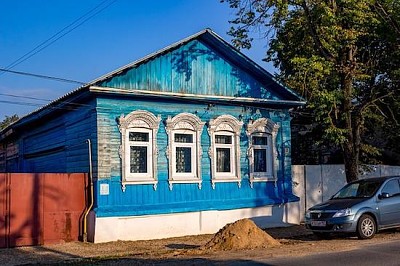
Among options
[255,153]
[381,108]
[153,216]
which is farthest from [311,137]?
[153,216]

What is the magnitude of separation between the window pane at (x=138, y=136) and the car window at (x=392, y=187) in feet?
23.2

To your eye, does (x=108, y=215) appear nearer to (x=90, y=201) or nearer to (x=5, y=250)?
(x=90, y=201)

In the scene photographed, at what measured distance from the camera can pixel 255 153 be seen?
62.7 ft

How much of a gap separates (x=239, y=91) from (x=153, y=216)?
17.8 feet

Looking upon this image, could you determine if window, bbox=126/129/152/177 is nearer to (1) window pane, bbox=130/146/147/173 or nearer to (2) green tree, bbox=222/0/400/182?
(1) window pane, bbox=130/146/147/173

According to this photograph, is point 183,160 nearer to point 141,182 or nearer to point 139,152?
point 139,152

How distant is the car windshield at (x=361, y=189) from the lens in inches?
586

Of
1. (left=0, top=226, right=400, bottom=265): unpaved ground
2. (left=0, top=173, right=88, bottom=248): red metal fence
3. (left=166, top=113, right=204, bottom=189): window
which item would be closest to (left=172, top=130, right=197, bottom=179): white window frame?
(left=166, top=113, right=204, bottom=189): window

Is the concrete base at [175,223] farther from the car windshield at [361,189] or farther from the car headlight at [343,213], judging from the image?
the car headlight at [343,213]

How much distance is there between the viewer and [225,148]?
18344 mm

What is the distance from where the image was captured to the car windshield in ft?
48.9

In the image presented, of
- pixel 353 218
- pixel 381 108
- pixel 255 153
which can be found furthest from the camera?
pixel 381 108

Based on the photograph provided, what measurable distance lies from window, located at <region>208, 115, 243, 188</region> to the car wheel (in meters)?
5.15

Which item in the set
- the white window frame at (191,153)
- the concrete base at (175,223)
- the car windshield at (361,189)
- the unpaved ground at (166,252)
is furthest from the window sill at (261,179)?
the car windshield at (361,189)
